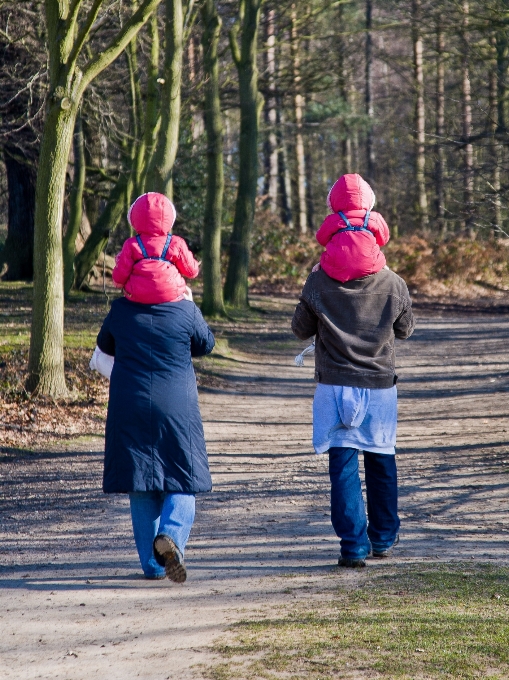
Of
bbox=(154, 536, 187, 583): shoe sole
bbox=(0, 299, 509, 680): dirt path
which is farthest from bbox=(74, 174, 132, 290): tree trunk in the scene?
bbox=(154, 536, 187, 583): shoe sole

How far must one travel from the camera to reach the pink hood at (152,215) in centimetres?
461

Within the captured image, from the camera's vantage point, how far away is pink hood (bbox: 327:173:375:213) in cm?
491

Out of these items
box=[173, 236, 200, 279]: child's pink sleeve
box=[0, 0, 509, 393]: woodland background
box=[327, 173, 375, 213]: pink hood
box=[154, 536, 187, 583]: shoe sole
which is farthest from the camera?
box=[0, 0, 509, 393]: woodland background

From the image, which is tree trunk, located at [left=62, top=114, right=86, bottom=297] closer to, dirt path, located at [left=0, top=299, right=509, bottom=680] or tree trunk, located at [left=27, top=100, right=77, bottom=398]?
dirt path, located at [left=0, top=299, right=509, bottom=680]

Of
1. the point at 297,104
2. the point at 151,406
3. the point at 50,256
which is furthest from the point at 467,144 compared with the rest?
the point at 297,104

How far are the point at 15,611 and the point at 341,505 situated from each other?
1776mm

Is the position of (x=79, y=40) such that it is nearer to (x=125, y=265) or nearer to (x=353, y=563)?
(x=125, y=265)

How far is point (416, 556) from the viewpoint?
5137 mm

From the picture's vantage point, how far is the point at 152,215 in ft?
15.1

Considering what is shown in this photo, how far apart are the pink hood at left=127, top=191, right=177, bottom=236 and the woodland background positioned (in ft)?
18.0

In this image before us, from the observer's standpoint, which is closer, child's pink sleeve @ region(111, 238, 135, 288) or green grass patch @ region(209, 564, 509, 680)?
green grass patch @ region(209, 564, 509, 680)

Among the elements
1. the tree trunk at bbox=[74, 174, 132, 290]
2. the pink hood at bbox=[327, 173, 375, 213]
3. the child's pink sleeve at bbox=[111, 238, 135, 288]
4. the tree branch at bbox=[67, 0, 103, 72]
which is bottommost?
the child's pink sleeve at bbox=[111, 238, 135, 288]

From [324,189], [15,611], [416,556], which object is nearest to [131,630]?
[15,611]

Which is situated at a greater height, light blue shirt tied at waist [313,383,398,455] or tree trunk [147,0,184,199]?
tree trunk [147,0,184,199]
